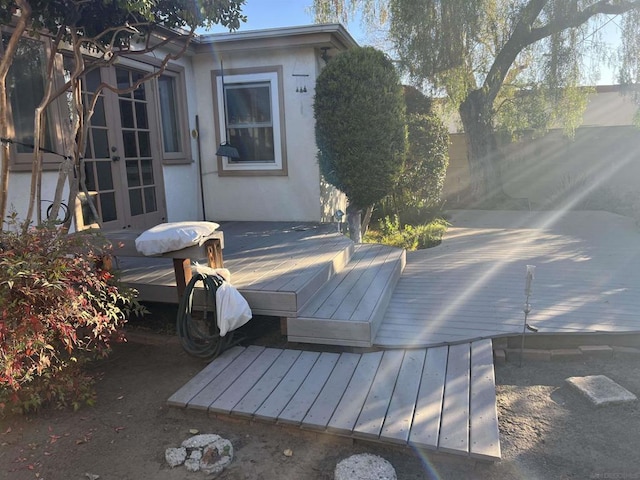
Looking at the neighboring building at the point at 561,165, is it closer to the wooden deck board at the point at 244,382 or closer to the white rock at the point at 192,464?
the wooden deck board at the point at 244,382

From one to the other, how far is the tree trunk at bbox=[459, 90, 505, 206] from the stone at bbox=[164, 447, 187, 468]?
1027 centimetres

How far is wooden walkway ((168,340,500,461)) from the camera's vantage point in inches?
89.4

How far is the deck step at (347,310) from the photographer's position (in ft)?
10.3

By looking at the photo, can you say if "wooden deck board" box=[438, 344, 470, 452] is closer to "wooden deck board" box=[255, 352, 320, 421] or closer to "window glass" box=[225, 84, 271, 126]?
"wooden deck board" box=[255, 352, 320, 421]

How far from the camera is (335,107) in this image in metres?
5.61

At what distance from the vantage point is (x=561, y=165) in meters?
12.0

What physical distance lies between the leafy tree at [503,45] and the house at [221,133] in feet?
8.84

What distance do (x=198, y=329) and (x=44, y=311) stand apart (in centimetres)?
117

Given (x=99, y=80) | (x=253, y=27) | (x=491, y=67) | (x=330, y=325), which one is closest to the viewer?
(x=330, y=325)

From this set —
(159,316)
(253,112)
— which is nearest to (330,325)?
(159,316)

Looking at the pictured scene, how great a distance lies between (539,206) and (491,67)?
11.2 ft

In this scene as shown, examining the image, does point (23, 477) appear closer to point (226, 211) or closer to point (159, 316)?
point (159, 316)

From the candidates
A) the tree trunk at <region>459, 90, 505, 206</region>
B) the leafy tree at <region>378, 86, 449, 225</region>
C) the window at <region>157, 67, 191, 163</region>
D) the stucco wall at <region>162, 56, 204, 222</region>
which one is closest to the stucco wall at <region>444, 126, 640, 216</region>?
the tree trunk at <region>459, 90, 505, 206</region>

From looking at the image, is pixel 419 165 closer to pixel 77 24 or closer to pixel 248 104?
pixel 248 104
